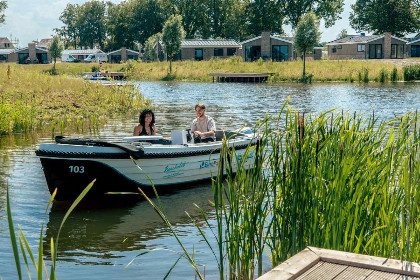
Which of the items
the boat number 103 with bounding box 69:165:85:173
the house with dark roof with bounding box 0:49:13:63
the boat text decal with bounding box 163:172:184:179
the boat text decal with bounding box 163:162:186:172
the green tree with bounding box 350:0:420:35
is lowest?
the boat text decal with bounding box 163:172:184:179

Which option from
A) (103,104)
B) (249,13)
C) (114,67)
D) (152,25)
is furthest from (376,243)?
(152,25)

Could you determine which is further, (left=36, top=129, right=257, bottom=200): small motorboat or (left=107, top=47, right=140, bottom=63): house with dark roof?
(left=107, top=47, right=140, bottom=63): house with dark roof

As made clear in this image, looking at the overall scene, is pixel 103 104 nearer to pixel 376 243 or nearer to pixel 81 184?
pixel 81 184

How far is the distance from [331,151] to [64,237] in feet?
16.3

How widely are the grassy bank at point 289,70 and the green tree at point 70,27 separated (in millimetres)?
79875

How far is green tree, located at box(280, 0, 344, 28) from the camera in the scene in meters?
102

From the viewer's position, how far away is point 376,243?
5594 mm

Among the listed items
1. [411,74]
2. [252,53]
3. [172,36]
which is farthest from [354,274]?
[252,53]

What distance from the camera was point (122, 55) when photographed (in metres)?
110

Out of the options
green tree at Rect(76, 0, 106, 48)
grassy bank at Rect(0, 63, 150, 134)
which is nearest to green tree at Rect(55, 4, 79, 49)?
green tree at Rect(76, 0, 106, 48)

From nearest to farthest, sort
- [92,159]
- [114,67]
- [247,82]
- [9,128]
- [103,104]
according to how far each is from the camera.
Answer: [92,159]
[9,128]
[103,104]
[247,82]
[114,67]

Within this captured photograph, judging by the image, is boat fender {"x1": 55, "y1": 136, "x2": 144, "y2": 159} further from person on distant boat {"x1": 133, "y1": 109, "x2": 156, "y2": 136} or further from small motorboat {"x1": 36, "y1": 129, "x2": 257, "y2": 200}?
person on distant boat {"x1": 133, "y1": 109, "x2": 156, "y2": 136}

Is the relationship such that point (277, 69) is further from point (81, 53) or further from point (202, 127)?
point (81, 53)

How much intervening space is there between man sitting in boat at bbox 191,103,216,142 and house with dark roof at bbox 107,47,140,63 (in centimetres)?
9692
